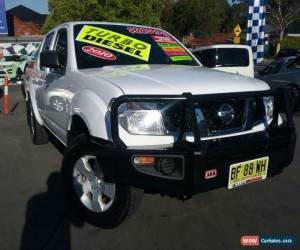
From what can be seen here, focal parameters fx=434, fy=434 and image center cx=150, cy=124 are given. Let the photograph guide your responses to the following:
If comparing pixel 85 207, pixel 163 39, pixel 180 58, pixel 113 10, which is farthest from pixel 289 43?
pixel 85 207

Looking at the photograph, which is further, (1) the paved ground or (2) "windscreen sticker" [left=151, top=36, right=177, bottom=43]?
(2) "windscreen sticker" [left=151, top=36, right=177, bottom=43]

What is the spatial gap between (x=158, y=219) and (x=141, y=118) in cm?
109

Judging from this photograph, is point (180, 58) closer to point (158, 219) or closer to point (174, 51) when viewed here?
point (174, 51)

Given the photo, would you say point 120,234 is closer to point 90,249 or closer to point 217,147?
point 90,249

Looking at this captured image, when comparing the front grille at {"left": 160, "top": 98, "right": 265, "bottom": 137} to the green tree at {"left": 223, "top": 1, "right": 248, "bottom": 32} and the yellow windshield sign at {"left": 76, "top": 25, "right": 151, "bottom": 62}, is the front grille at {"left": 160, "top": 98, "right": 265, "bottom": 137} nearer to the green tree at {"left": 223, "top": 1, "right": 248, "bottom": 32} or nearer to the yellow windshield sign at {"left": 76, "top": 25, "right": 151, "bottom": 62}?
the yellow windshield sign at {"left": 76, "top": 25, "right": 151, "bottom": 62}

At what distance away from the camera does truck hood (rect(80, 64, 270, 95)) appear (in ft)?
11.3

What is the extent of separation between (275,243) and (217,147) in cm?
98

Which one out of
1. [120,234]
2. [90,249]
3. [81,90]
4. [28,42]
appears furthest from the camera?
[28,42]

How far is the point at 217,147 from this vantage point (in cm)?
325

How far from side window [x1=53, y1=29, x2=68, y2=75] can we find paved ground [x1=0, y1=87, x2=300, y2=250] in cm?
130

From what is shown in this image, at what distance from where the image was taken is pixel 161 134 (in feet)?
11.1

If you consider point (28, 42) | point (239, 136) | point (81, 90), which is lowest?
point (28, 42)

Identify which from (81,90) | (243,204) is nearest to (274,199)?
(243,204)

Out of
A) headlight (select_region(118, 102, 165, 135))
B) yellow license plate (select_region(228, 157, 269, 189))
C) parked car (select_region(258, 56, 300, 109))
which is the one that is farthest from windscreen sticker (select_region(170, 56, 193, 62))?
parked car (select_region(258, 56, 300, 109))
